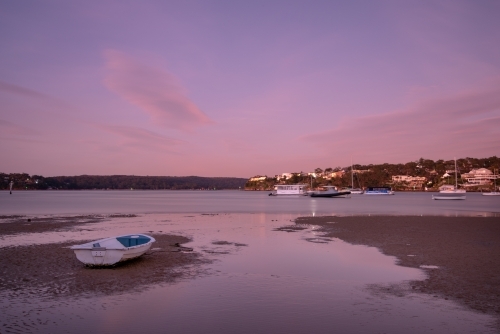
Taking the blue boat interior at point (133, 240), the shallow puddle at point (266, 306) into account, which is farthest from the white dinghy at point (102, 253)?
the shallow puddle at point (266, 306)

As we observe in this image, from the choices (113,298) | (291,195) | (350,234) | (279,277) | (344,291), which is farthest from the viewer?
(291,195)

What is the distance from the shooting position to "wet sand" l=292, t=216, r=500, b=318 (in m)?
13.1

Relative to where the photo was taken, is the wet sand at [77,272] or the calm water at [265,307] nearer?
the calm water at [265,307]

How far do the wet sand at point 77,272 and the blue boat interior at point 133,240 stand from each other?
0.70m

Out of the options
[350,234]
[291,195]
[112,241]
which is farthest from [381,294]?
[291,195]

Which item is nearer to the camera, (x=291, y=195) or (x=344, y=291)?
(x=344, y=291)

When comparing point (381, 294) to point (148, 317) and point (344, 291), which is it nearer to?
point (344, 291)

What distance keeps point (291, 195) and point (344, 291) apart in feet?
465

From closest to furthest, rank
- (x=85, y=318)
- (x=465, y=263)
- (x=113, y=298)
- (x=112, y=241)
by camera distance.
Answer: (x=85, y=318)
(x=113, y=298)
(x=465, y=263)
(x=112, y=241)

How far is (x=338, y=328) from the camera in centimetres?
1042

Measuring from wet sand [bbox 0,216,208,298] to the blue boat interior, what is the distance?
700 millimetres

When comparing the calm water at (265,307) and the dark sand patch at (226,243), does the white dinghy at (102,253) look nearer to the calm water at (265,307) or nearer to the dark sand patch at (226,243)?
the calm water at (265,307)

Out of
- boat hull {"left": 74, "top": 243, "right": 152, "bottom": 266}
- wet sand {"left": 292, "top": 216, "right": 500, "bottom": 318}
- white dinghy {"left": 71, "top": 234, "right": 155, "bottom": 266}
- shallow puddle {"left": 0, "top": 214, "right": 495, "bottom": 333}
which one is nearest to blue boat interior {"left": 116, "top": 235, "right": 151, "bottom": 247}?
white dinghy {"left": 71, "top": 234, "right": 155, "bottom": 266}

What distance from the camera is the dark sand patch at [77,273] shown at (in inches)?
553
